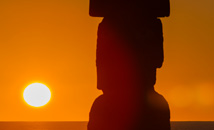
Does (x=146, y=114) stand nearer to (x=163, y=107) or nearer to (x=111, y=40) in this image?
(x=163, y=107)

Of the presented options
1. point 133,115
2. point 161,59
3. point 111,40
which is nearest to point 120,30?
point 111,40

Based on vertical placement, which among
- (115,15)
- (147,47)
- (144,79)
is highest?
(115,15)

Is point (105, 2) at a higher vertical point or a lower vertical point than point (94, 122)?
higher

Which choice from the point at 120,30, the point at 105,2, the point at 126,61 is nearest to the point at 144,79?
the point at 126,61

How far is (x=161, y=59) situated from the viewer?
9.92 metres

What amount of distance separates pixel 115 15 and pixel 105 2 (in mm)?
360

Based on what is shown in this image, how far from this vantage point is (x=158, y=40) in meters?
9.89

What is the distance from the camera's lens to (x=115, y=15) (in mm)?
9914

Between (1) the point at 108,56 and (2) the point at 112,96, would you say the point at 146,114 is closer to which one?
(2) the point at 112,96

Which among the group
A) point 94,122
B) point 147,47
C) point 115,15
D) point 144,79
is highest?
point 115,15

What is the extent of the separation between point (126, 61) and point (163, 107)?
1.23 meters

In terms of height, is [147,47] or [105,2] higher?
[105,2]

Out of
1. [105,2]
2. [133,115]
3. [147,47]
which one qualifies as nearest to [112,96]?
[133,115]

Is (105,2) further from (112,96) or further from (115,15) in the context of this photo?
(112,96)
